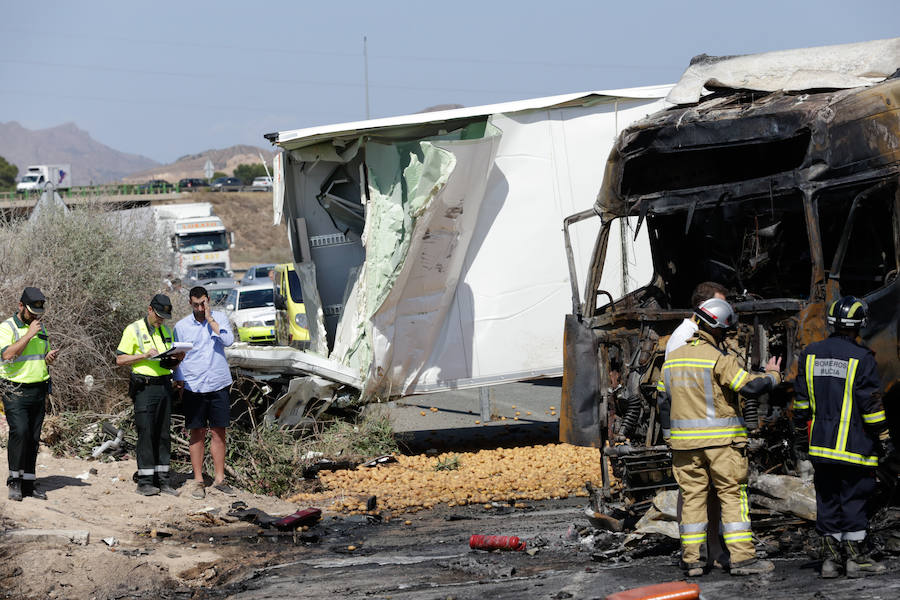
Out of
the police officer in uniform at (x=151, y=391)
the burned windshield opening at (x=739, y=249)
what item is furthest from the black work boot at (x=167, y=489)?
the burned windshield opening at (x=739, y=249)

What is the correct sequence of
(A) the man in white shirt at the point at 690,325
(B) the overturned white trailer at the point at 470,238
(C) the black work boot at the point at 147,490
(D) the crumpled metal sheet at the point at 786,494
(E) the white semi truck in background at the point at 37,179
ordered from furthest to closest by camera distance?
1. (E) the white semi truck in background at the point at 37,179
2. (B) the overturned white trailer at the point at 470,238
3. (C) the black work boot at the point at 147,490
4. (A) the man in white shirt at the point at 690,325
5. (D) the crumpled metal sheet at the point at 786,494

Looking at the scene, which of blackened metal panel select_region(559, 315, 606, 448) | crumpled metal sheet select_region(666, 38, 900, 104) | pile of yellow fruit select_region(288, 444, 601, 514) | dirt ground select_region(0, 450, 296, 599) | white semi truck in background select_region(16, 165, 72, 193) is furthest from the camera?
white semi truck in background select_region(16, 165, 72, 193)

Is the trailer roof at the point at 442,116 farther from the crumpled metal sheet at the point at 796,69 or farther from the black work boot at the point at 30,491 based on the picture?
the black work boot at the point at 30,491

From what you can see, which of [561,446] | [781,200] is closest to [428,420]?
[561,446]

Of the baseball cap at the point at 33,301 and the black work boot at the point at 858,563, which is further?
the baseball cap at the point at 33,301

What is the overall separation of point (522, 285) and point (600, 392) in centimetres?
401

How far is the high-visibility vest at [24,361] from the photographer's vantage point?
25.9ft

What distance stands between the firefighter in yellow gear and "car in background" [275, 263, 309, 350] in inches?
363

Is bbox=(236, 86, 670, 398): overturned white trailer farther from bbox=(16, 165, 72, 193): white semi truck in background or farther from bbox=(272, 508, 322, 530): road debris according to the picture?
bbox=(16, 165, 72, 193): white semi truck in background

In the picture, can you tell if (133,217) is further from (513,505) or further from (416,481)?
(513,505)

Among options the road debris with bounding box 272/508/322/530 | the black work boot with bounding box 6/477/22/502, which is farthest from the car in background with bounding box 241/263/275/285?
the road debris with bounding box 272/508/322/530

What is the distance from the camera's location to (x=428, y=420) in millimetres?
13414

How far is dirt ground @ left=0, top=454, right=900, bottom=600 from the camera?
18.7ft

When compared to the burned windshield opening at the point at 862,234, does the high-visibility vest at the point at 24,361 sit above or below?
below
